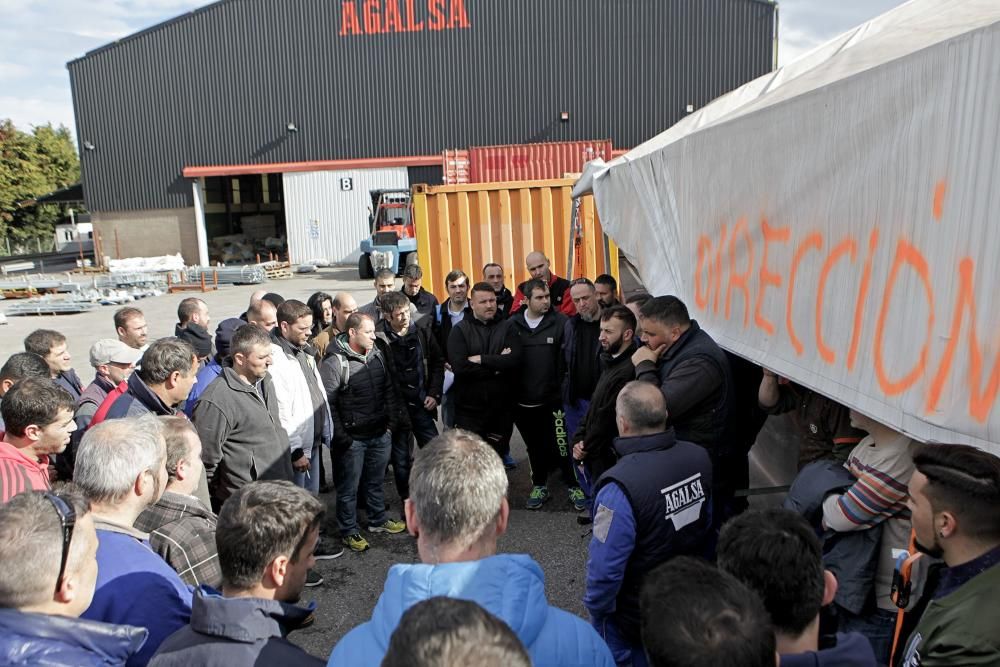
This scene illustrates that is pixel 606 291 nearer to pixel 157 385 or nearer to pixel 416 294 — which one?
pixel 416 294

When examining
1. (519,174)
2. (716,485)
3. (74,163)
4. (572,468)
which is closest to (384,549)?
(572,468)

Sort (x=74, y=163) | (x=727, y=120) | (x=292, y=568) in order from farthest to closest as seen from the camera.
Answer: (x=74, y=163), (x=727, y=120), (x=292, y=568)

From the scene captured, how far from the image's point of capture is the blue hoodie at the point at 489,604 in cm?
165

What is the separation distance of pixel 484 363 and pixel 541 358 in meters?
0.45

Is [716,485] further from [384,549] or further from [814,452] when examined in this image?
[384,549]

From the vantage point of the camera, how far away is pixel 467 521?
72.0 inches

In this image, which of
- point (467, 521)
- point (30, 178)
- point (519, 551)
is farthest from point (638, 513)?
point (30, 178)

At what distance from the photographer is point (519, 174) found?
57.8ft

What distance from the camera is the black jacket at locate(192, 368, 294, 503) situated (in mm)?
3879

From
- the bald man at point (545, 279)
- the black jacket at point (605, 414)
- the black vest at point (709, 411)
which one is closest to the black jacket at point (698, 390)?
the black vest at point (709, 411)

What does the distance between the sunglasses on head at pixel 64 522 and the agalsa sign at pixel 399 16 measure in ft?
83.5

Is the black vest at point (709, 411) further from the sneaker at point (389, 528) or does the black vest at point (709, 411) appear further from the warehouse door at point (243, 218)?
the warehouse door at point (243, 218)

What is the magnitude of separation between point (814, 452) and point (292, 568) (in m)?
2.42

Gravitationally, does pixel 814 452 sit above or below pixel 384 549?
above
